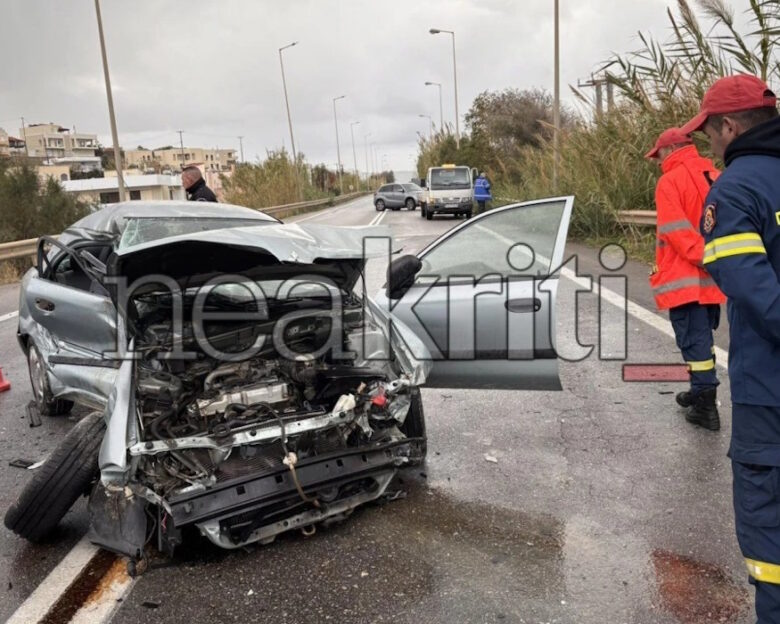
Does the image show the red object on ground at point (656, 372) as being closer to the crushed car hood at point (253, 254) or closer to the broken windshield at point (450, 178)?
the crushed car hood at point (253, 254)

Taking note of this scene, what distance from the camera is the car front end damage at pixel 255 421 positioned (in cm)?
287

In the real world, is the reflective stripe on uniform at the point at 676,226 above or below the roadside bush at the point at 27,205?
below

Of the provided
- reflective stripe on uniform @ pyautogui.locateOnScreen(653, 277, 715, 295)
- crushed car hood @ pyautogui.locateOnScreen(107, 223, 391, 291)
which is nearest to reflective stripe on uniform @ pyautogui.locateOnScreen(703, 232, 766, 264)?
crushed car hood @ pyautogui.locateOnScreen(107, 223, 391, 291)

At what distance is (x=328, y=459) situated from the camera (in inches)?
124

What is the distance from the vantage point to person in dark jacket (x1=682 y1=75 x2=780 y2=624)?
1.99 meters

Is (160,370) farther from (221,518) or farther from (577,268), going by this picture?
(577,268)

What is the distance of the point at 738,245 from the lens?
6.57 ft

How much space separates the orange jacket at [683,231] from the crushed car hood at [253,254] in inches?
74.2

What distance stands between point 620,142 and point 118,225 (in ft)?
34.7

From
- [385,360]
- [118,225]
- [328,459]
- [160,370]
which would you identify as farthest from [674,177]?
[118,225]

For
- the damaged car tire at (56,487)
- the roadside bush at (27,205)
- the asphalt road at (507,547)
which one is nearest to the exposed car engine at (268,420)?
the asphalt road at (507,547)

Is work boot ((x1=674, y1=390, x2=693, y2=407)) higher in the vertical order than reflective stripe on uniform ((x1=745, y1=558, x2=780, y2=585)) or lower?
lower

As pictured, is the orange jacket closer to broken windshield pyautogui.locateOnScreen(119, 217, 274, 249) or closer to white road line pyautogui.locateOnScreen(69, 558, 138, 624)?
broken windshield pyautogui.locateOnScreen(119, 217, 274, 249)

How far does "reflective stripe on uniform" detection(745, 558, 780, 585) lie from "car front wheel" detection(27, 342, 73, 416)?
175 inches
